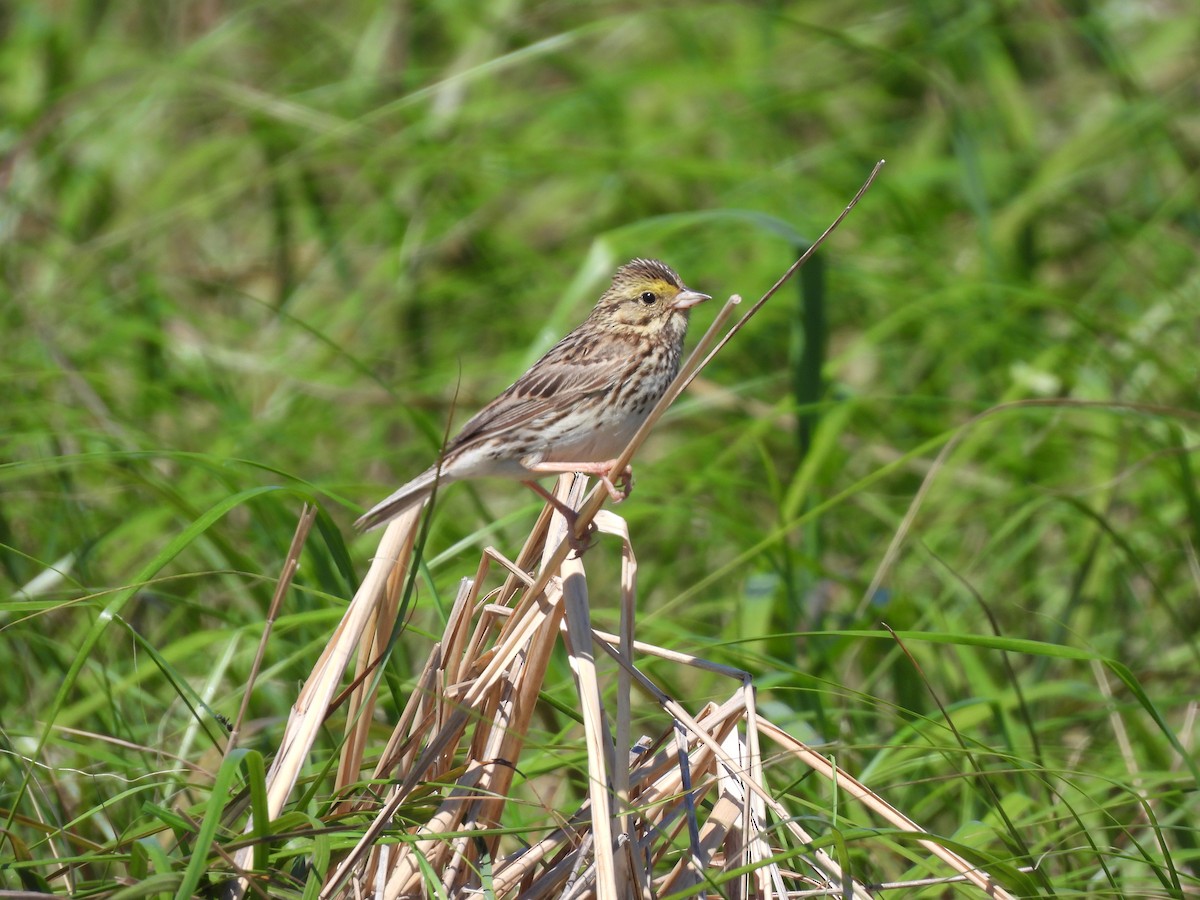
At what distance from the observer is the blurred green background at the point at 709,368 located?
3453 mm

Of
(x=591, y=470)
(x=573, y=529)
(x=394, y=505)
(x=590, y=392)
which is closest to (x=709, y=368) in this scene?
(x=590, y=392)

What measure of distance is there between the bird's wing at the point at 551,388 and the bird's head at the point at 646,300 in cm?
15

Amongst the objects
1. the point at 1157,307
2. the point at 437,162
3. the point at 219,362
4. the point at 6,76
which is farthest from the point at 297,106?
the point at 1157,307

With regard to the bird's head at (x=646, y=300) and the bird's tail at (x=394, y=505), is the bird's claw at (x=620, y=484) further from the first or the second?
the bird's head at (x=646, y=300)

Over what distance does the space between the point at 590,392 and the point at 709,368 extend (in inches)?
95.3

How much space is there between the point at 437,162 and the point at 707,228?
1296 mm

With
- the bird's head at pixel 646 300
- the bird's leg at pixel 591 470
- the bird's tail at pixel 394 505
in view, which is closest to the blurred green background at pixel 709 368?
the bird's tail at pixel 394 505

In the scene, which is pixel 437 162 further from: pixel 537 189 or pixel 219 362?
pixel 537 189

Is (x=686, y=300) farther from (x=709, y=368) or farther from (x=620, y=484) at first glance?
(x=709, y=368)

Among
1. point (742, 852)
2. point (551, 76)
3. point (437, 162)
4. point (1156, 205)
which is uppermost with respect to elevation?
point (551, 76)

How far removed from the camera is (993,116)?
733 centimetres

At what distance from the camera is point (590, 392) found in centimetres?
356

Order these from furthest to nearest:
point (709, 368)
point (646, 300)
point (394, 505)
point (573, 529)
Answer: point (709, 368) < point (646, 300) < point (394, 505) < point (573, 529)

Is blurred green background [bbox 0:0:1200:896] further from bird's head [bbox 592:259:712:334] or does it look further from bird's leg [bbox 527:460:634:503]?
bird's head [bbox 592:259:712:334]
